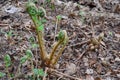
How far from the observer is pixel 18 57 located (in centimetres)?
285

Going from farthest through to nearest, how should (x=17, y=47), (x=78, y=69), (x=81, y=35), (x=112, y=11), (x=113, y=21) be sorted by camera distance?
1. (x=112, y=11)
2. (x=113, y=21)
3. (x=81, y=35)
4. (x=17, y=47)
5. (x=78, y=69)

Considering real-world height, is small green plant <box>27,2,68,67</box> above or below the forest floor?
above

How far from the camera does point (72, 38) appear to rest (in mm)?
3170

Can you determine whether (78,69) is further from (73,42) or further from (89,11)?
(89,11)

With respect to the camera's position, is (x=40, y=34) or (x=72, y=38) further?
(x=72, y=38)

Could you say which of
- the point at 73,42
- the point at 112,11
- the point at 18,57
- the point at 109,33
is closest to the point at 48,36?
the point at 73,42

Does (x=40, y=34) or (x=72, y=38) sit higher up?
(x=40, y=34)

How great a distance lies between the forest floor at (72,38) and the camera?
8.94 feet

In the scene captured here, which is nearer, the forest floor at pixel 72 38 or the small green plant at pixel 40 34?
the small green plant at pixel 40 34

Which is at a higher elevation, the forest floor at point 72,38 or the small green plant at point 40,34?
the small green plant at point 40,34

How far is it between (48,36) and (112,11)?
1.05 metres

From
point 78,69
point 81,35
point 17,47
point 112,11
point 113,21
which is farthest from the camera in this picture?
point 112,11

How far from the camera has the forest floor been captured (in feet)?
8.94

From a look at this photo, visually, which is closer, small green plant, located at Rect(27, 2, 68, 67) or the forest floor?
small green plant, located at Rect(27, 2, 68, 67)
